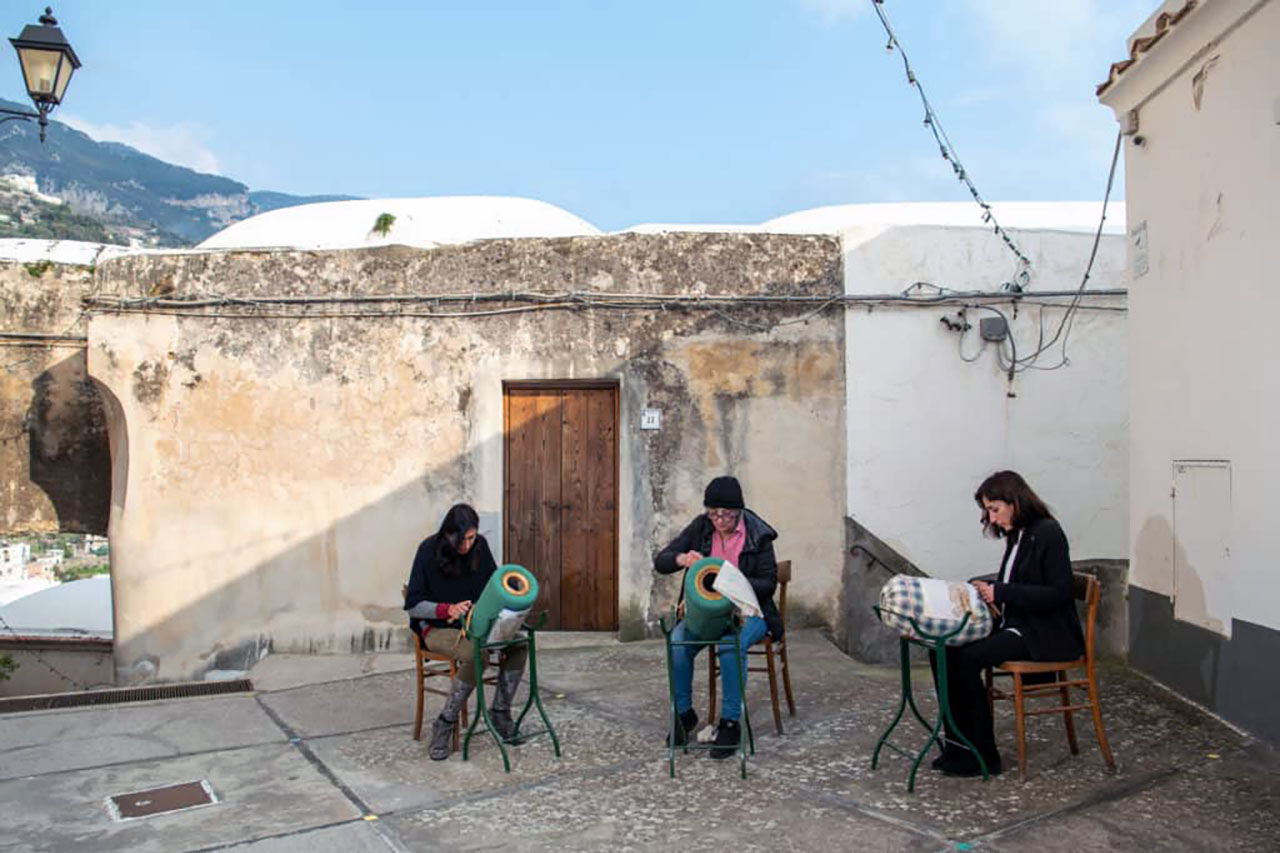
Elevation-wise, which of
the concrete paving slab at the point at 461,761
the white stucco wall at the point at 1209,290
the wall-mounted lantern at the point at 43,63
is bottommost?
the concrete paving slab at the point at 461,761

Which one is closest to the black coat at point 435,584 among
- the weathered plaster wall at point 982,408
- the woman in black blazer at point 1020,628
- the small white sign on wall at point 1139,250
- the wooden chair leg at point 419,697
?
the wooden chair leg at point 419,697

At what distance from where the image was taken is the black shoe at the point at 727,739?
4.52 meters

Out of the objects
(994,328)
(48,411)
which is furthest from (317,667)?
(994,328)

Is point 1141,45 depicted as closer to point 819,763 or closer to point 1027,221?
point 1027,221

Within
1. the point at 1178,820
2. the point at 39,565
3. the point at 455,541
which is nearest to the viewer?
the point at 1178,820

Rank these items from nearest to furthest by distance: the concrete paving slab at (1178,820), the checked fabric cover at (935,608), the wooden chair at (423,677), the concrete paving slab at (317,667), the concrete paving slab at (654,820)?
the concrete paving slab at (1178,820)
the concrete paving slab at (654,820)
the checked fabric cover at (935,608)
the wooden chair at (423,677)
the concrete paving slab at (317,667)

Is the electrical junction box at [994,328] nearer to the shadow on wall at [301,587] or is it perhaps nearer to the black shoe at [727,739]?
the shadow on wall at [301,587]

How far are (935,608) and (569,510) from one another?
148 inches

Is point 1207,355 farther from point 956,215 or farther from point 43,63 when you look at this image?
point 43,63

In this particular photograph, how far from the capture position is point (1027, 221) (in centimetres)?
834

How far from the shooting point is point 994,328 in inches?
277

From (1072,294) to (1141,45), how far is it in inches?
82.5

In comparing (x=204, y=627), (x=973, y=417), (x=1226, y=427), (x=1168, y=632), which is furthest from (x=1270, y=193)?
(x=204, y=627)

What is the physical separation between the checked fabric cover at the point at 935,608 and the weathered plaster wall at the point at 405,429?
10.2ft
